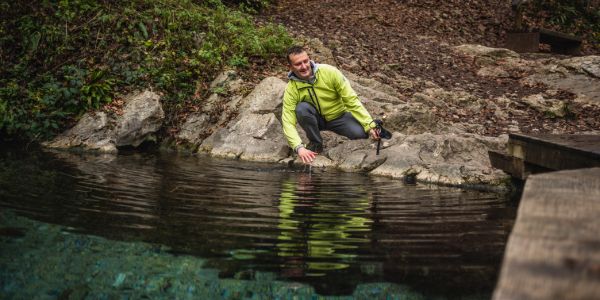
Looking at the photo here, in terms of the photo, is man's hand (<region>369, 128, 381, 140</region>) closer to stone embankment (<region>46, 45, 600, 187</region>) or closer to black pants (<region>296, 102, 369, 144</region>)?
stone embankment (<region>46, 45, 600, 187</region>)

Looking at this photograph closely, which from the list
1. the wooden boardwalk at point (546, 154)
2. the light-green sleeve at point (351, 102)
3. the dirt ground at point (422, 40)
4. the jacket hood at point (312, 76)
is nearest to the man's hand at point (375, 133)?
the light-green sleeve at point (351, 102)

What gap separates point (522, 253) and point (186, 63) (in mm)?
9949

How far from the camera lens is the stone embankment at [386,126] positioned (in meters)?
7.25

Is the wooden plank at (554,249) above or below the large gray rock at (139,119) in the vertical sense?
above

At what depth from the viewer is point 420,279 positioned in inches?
106

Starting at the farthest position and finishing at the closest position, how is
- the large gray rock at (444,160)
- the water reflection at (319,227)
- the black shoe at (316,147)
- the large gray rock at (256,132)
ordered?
1. the large gray rock at (256,132)
2. the black shoe at (316,147)
3. the large gray rock at (444,160)
4. the water reflection at (319,227)

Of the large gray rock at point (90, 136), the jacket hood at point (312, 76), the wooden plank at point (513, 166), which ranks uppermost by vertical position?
the jacket hood at point (312, 76)

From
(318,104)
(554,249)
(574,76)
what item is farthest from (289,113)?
(574,76)

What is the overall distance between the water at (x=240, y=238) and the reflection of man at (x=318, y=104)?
157cm

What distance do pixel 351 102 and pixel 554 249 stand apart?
5.94 metres

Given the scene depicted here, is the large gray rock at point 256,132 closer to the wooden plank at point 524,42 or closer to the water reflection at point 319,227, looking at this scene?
the water reflection at point 319,227

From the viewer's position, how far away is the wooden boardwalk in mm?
4391

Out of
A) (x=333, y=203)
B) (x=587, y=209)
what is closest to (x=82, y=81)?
(x=333, y=203)

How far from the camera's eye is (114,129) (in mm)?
9180
